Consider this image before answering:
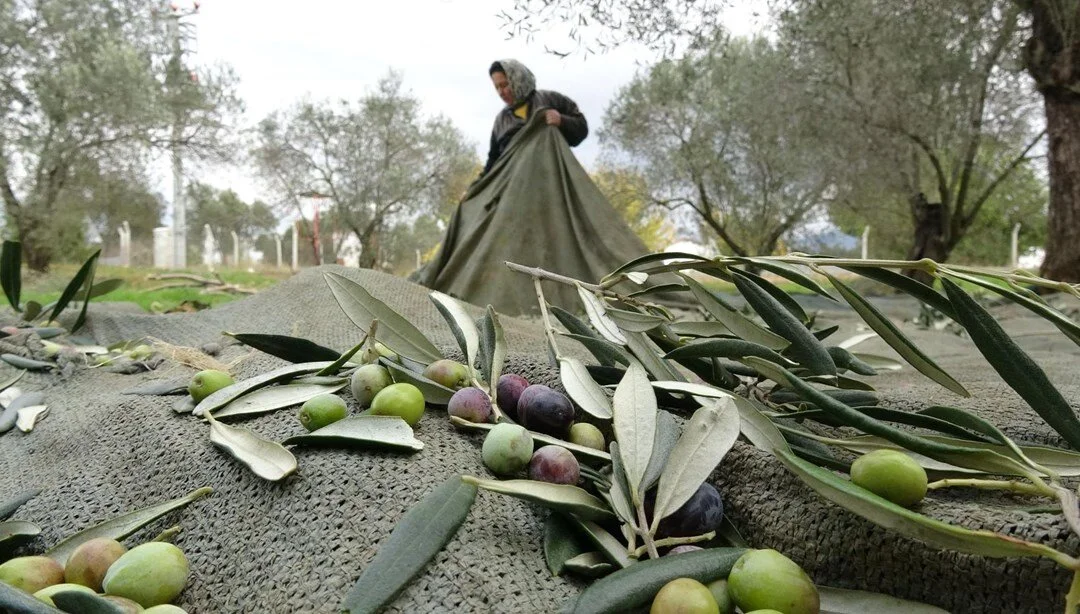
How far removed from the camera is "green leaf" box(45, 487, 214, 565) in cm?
71

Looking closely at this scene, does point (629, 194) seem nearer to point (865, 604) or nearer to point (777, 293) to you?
point (777, 293)

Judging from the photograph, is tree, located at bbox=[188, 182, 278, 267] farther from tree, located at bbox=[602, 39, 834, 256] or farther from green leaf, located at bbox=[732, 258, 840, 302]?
green leaf, located at bbox=[732, 258, 840, 302]

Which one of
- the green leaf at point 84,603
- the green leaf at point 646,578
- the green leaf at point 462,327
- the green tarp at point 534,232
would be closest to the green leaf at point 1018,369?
the green leaf at point 646,578

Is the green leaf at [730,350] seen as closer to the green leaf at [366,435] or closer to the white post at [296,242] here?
the green leaf at [366,435]

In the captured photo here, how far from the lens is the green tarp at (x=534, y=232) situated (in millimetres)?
4281

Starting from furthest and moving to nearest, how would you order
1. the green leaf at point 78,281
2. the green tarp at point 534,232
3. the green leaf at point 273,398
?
the green tarp at point 534,232 < the green leaf at point 78,281 < the green leaf at point 273,398

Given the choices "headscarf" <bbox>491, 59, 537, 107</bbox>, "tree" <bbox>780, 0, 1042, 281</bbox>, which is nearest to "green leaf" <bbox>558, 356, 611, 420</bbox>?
"headscarf" <bbox>491, 59, 537, 107</bbox>

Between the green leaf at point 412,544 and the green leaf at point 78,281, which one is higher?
the green leaf at point 78,281

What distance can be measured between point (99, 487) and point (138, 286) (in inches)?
264

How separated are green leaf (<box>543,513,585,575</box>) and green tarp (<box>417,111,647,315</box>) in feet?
11.5

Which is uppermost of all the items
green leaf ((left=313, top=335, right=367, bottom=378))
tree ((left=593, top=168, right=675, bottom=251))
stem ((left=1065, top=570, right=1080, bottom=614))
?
tree ((left=593, top=168, right=675, bottom=251))

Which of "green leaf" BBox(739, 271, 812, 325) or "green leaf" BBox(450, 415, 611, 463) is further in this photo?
Answer: "green leaf" BBox(739, 271, 812, 325)

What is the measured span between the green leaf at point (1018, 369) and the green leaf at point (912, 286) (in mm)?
40

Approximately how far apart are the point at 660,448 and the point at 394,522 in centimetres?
27
